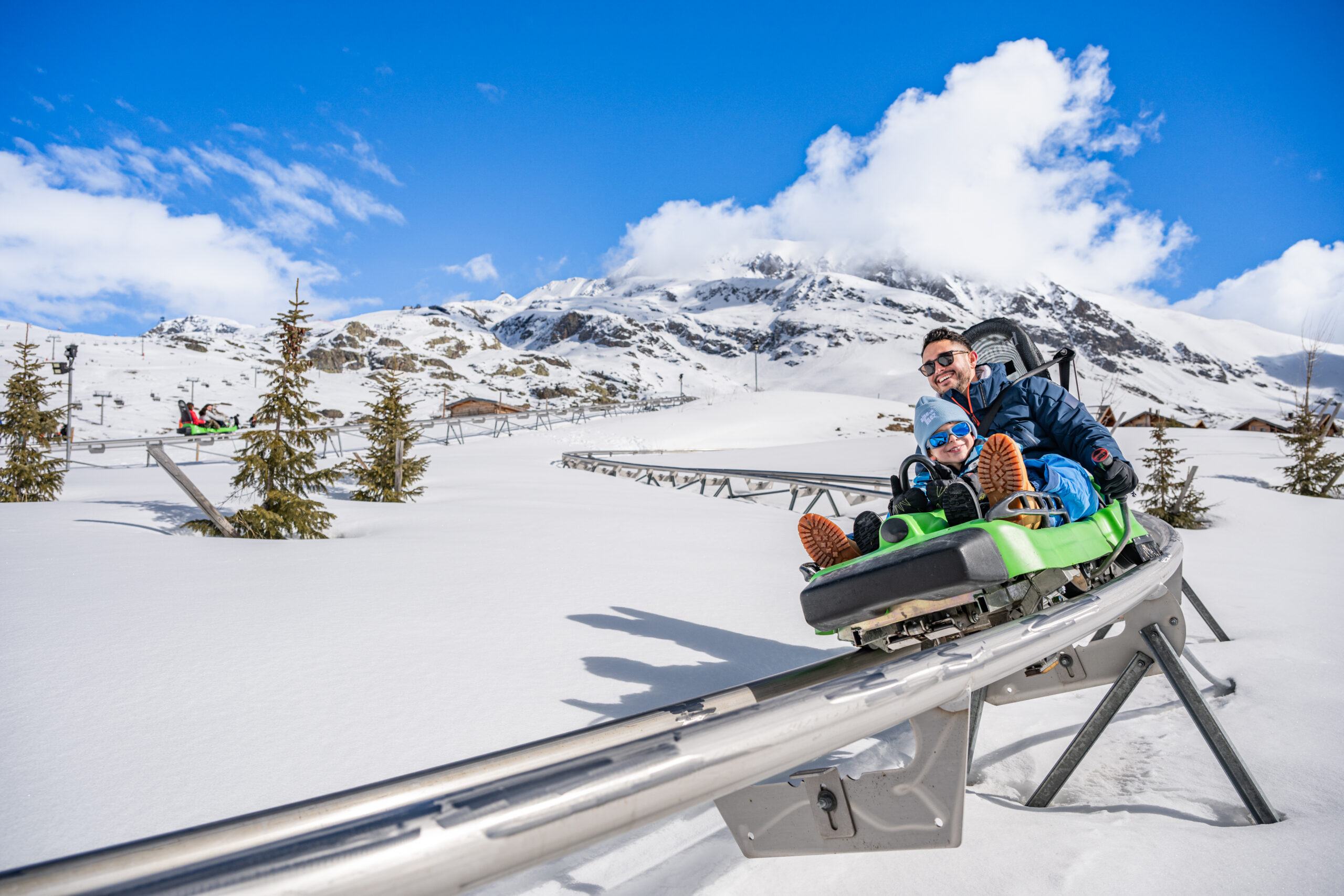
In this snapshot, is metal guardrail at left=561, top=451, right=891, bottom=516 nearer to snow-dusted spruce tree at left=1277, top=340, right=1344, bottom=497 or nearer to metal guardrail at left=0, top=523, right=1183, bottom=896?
metal guardrail at left=0, top=523, right=1183, bottom=896

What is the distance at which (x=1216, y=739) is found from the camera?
2049mm

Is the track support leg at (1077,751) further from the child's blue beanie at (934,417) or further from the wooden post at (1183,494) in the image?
the wooden post at (1183,494)

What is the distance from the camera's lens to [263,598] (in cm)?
420

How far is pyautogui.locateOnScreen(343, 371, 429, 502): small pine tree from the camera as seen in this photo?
451 inches

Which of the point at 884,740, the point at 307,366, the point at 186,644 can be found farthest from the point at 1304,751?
the point at 307,366

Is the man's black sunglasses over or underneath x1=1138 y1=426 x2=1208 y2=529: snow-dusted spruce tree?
over

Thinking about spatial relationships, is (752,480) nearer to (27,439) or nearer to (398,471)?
(398,471)

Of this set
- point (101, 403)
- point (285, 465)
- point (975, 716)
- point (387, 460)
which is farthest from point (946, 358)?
point (101, 403)

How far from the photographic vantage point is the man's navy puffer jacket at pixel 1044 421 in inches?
119

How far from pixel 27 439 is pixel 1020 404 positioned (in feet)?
51.3

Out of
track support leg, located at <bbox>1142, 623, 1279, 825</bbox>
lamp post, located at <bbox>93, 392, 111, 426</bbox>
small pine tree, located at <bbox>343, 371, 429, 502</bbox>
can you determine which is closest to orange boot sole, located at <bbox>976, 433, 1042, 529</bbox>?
track support leg, located at <bbox>1142, 623, 1279, 825</bbox>

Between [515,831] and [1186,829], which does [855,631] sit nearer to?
[1186,829]

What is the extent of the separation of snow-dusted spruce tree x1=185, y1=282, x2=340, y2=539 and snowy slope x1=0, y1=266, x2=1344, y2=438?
34.2 ft

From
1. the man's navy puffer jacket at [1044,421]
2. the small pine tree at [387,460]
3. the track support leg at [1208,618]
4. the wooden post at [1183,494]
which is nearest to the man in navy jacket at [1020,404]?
the man's navy puffer jacket at [1044,421]
